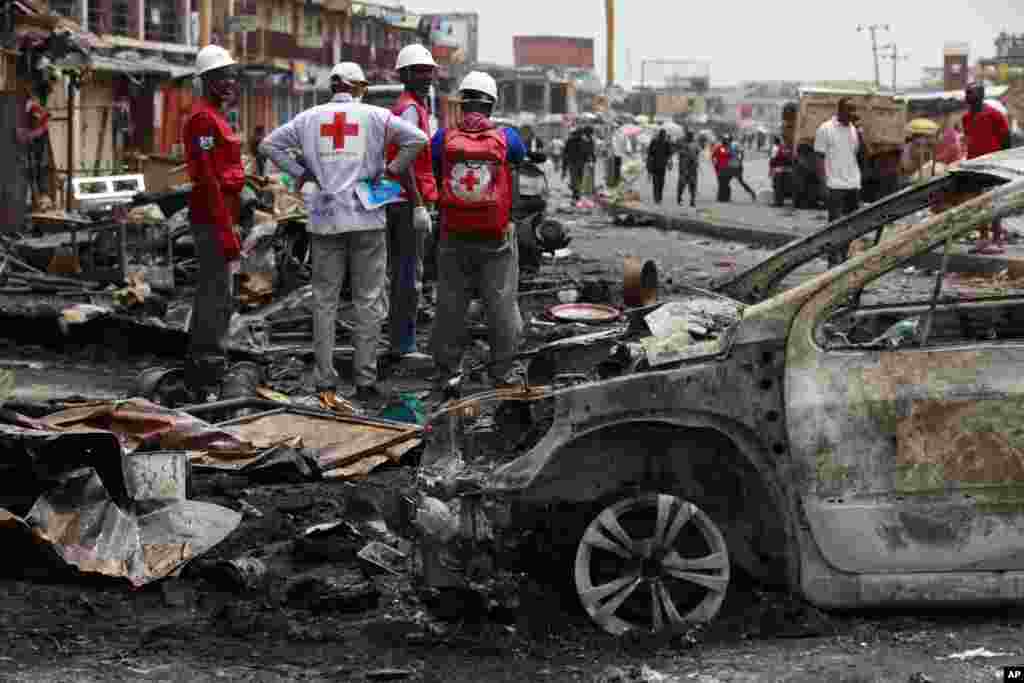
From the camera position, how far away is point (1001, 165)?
6.31 meters

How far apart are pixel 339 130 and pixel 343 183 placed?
11.6 inches

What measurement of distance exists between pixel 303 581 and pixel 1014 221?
2.84 meters

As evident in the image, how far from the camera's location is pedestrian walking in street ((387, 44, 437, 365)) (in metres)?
10.7

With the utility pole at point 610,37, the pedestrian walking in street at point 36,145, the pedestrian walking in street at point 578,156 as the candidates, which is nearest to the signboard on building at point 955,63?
the utility pole at point 610,37

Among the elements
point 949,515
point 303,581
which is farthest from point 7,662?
point 949,515

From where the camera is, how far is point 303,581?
6070 millimetres

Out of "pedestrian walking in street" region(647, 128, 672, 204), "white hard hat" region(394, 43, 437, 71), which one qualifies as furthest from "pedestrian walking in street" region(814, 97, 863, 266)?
"pedestrian walking in street" region(647, 128, 672, 204)

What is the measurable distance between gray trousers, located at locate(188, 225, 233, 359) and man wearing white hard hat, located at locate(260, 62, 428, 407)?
2.04 ft

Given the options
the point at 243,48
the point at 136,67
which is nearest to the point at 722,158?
the point at 136,67

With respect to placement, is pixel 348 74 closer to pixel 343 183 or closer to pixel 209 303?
pixel 343 183

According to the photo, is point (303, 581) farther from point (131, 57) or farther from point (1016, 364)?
point (131, 57)

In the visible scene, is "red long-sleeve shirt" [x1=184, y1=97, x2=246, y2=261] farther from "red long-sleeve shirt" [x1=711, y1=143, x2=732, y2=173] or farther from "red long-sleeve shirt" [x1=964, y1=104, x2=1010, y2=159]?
"red long-sleeve shirt" [x1=711, y1=143, x2=732, y2=173]

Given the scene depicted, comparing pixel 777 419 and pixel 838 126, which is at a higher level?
pixel 838 126

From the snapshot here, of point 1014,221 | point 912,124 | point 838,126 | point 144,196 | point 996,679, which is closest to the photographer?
point 996,679
